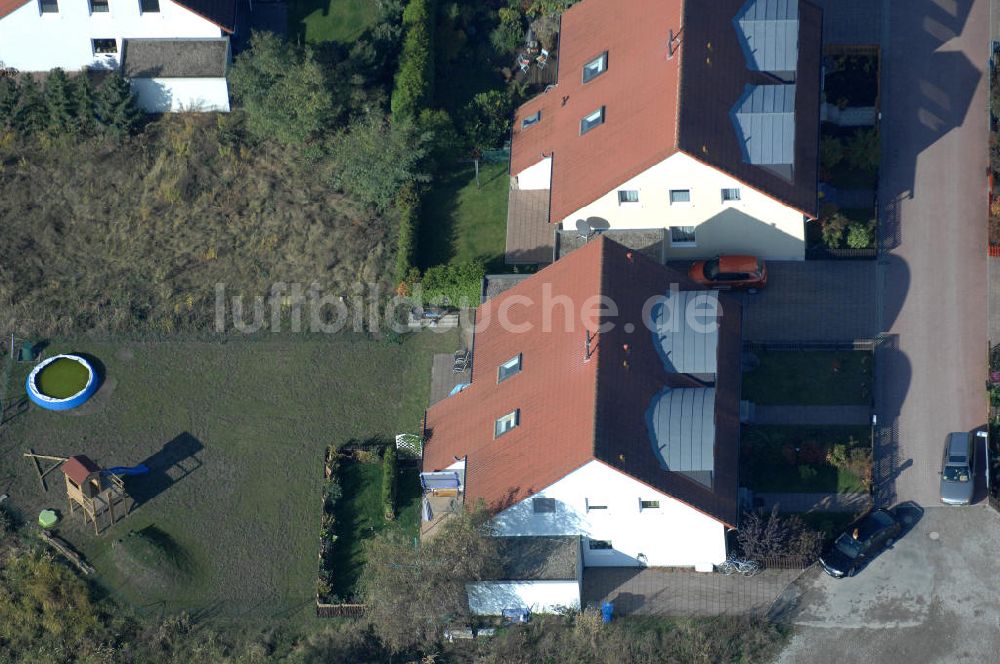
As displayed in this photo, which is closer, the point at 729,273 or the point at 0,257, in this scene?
the point at 729,273

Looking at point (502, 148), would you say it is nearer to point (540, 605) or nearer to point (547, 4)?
point (547, 4)

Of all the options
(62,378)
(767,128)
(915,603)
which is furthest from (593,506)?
(62,378)

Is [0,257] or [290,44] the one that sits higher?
[290,44]

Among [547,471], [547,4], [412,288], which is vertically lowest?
[547,471]

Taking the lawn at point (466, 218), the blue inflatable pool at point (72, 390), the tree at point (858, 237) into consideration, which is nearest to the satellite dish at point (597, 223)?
the lawn at point (466, 218)

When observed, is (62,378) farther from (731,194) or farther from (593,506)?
(731,194)

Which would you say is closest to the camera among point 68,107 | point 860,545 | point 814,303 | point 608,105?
point 860,545

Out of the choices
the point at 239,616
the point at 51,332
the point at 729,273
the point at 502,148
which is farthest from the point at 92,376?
the point at 729,273
